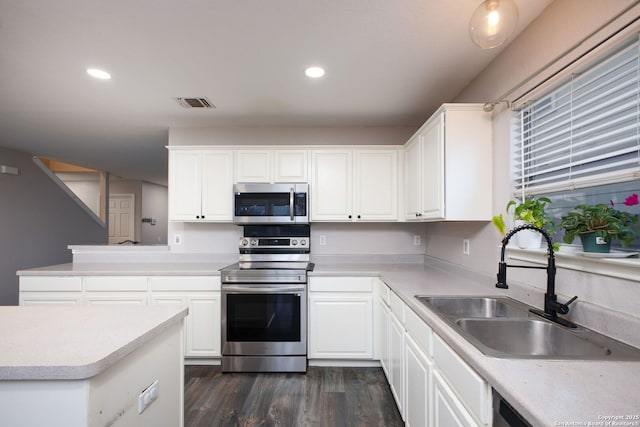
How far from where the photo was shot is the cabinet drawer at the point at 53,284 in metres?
2.53

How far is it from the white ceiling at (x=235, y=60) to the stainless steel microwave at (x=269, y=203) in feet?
2.37

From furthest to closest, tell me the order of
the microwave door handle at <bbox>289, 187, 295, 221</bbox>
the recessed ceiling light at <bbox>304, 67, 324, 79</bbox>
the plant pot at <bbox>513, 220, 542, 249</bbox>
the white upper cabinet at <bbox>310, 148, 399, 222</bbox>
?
1. the white upper cabinet at <bbox>310, 148, 399, 222</bbox>
2. the microwave door handle at <bbox>289, 187, 295, 221</bbox>
3. the recessed ceiling light at <bbox>304, 67, 324, 79</bbox>
4. the plant pot at <bbox>513, 220, 542, 249</bbox>

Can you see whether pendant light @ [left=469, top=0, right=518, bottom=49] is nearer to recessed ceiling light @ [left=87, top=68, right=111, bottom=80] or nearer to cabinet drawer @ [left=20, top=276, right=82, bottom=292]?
recessed ceiling light @ [left=87, top=68, right=111, bottom=80]

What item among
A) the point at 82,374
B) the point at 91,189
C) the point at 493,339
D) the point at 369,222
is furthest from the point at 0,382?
the point at 91,189

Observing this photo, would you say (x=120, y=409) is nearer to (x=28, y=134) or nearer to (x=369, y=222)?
(x=369, y=222)

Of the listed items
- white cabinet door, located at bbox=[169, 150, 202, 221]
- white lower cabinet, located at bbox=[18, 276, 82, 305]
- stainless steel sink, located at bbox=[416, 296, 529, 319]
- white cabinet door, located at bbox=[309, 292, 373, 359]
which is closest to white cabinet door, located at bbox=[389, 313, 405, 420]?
Result: stainless steel sink, located at bbox=[416, 296, 529, 319]

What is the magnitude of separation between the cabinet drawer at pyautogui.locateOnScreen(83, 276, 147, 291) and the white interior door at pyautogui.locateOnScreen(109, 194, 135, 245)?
5102mm

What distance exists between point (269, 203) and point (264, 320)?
1.05 metres

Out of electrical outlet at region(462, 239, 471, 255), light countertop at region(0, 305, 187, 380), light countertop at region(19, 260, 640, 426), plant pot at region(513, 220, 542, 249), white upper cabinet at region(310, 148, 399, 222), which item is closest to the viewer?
light countertop at region(19, 260, 640, 426)

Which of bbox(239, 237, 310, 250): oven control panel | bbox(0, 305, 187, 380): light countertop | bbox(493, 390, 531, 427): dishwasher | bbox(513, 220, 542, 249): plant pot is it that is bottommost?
bbox(493, 390, 531, 427): dishwasher

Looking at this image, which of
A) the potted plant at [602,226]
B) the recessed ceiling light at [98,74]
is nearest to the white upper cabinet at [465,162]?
the potted plant at [602,226]

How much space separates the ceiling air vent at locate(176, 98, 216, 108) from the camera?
8.20ft

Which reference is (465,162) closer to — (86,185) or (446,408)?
(446,408)

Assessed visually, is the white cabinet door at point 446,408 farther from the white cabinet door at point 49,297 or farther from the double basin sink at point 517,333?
the white cabinet door at point 49,297
